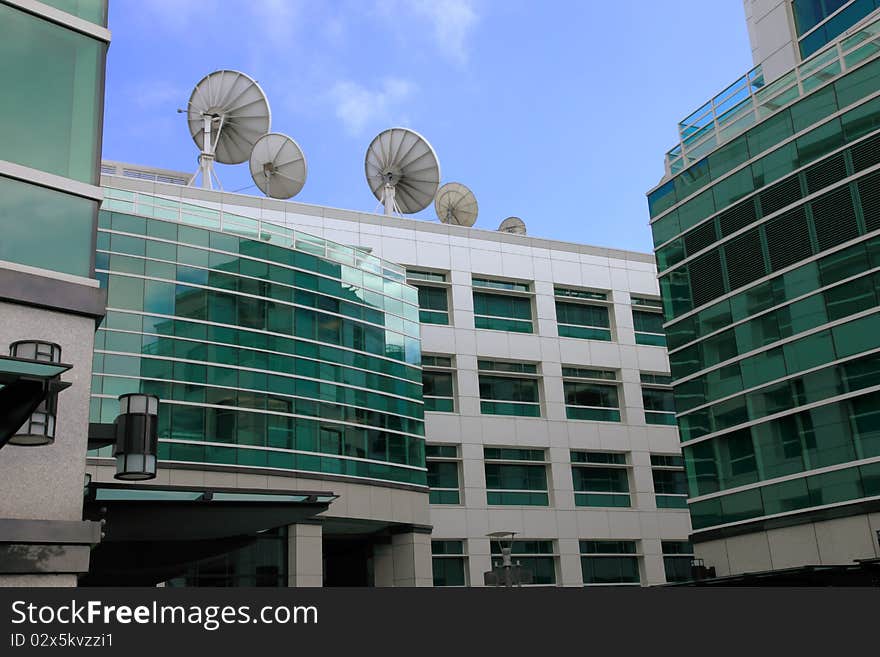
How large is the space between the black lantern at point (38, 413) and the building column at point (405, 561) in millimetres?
31333

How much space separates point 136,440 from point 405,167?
43.8 m

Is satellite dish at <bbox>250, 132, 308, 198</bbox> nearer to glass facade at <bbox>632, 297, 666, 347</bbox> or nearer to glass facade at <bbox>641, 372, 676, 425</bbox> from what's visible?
glass facade at <bbox>632, 297, 666, 347</bbox>

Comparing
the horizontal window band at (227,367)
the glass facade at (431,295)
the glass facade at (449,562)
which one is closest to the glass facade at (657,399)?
the glass facade at (431,295)

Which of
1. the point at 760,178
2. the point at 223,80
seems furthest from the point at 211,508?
the point at 223,80

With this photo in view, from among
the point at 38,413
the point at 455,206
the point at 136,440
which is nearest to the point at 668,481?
the point at 455,206

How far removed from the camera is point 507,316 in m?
53.4

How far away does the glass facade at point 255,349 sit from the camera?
116ft

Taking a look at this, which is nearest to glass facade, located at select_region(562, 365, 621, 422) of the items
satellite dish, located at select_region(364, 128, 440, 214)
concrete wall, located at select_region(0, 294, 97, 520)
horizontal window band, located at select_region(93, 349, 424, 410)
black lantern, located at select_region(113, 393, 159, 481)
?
satellite dish, located at select_region(364, 128, 440, 214)

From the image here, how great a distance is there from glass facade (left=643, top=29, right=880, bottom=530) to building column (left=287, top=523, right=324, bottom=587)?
1446 cm

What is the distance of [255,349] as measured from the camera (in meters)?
38.1

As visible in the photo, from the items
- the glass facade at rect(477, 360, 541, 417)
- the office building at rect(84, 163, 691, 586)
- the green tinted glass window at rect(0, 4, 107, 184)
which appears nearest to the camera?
the green tinted glass window at rect(0, 4, 107, 184)

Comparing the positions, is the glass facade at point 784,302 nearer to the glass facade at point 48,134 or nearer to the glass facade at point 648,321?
the glass facade at point 648,321

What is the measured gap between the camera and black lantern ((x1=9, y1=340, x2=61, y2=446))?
12086mm

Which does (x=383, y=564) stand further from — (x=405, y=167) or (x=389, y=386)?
(x=405, y=167)
